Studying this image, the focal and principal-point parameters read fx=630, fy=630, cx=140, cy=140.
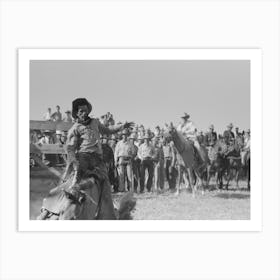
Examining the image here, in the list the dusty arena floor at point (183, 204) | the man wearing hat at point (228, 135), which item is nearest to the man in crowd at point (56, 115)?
the dusty arena floor at point (183, 204)

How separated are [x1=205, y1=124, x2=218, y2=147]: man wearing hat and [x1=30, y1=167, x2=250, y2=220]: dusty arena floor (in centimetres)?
56

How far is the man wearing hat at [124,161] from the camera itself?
725cm

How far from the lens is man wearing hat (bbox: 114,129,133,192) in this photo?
7246 mm

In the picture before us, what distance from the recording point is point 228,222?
7117 millimetres

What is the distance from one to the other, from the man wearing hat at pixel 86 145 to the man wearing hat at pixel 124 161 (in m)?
0.17

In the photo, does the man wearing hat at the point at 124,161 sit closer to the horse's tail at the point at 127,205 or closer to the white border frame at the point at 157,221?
the horse's tail at the point at 127,205

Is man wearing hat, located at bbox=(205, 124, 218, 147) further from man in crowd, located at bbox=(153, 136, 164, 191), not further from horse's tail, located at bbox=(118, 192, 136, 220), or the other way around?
horse's tail, located at bbox=(118, 192, 136, 220)

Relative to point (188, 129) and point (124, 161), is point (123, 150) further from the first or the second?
point (188, 129)

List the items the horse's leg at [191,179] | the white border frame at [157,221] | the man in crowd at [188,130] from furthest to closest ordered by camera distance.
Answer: the horse's leg at [191,179], the man in crowd at [188,130], the white border frame at [157,221]

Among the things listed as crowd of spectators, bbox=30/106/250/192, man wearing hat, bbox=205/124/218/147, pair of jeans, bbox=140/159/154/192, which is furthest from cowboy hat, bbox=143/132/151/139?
man wearing hat, bbox=205/124/218/147

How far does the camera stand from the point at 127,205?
722 centimetres

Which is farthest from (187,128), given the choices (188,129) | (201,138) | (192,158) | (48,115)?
(48,115)
